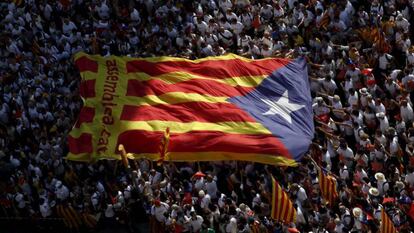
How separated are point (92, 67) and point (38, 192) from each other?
3927mm

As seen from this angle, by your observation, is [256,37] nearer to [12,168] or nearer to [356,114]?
[356,114]

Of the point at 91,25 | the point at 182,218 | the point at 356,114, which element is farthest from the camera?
the point at 91,25

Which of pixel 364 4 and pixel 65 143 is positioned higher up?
pixel 364 4

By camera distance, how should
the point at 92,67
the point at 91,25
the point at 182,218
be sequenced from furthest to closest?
the point at 91,25, the point at 92,67, the point at 182,218

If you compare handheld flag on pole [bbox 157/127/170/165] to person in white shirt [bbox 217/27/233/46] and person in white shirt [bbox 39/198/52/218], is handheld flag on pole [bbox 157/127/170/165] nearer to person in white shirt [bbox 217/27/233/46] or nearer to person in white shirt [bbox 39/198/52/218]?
person in white shirt [bbox 39/198/52/218]

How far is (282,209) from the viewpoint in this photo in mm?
26750

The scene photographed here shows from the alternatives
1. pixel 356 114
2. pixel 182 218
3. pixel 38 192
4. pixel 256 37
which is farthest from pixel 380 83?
pixel 38 192

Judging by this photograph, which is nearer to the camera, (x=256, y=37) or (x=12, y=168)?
(x=12, y=168)

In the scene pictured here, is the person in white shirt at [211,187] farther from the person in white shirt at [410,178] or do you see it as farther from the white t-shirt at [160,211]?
the person in white shirt at [410,178]

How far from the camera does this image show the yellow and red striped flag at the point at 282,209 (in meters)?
26.7

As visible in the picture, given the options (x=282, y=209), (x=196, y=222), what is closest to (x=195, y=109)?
(x=196, y=222)

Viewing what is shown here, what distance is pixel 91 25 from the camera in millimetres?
33938

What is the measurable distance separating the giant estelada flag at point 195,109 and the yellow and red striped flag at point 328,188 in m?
1.10

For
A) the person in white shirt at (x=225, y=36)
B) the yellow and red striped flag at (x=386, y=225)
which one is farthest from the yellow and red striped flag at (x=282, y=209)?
the person in white shirt at (x=225, y=36)
